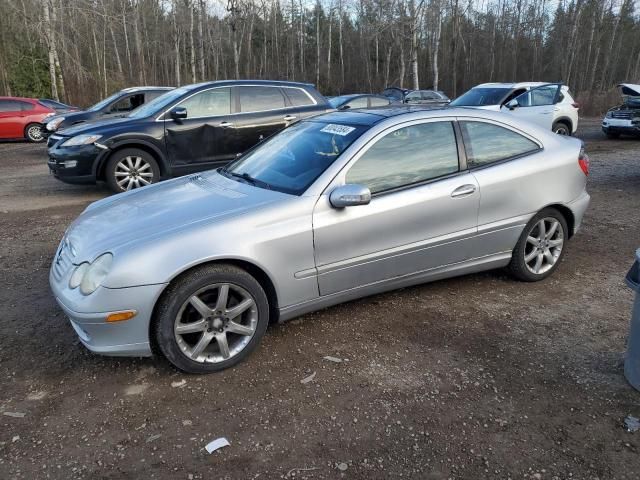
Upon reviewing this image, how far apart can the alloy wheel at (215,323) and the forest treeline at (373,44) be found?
28.5 m

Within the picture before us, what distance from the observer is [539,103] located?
12.4 meters

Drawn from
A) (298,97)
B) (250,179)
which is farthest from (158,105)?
(250,179)

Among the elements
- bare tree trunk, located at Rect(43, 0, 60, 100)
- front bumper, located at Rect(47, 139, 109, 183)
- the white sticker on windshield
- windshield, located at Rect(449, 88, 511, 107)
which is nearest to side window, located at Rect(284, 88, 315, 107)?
front bumper, located at Rect(47, 139, 109, 183)

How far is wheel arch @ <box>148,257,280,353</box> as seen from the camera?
10.0ft

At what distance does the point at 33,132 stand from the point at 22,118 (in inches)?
20.5

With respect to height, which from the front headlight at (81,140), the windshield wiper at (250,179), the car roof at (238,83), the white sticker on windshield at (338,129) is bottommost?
the front headlight at (81,140)

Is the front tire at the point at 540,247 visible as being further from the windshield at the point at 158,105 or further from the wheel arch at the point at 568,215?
the windshield at the point at 158,105

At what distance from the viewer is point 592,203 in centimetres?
752

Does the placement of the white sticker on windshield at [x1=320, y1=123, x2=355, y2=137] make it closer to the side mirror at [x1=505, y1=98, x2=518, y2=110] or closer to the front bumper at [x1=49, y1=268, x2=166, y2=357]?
the front bumper at [x1=49, y1=268, x2=166, y2=357]

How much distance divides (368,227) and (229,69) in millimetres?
52897

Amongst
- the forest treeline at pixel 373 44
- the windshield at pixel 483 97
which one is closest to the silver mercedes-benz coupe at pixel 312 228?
the windshield at pixel 483 97

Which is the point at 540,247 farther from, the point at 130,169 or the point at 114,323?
the point at 130,169

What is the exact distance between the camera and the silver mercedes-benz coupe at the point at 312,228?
120 inches

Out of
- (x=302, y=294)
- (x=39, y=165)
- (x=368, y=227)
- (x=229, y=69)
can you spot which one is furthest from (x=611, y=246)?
(x=229, y=69)
